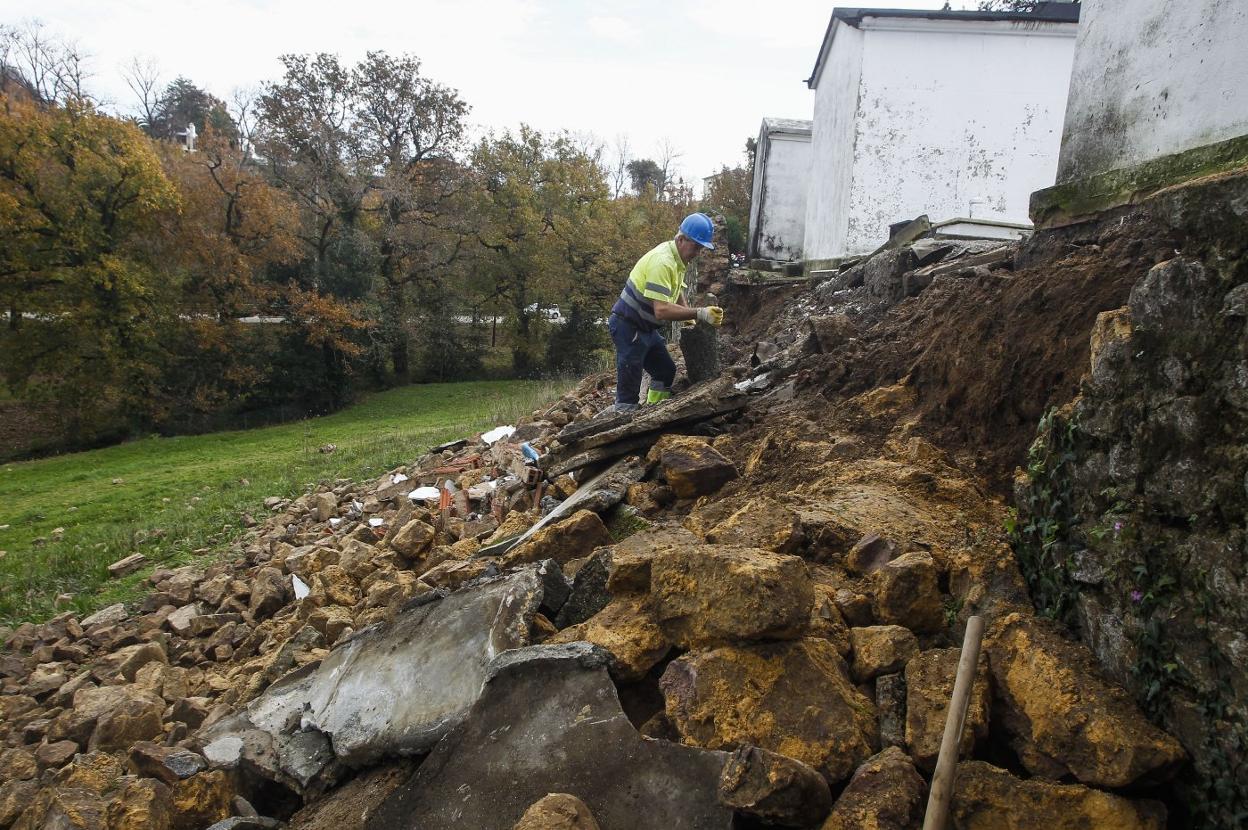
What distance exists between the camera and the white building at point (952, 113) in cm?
1177

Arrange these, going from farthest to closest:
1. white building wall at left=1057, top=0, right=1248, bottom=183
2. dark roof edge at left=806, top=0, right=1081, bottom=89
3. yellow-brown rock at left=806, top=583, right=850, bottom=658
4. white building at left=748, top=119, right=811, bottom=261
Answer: white building at left=748, top=119, right=811, bottom=261 → dark roof edge at left=806, top=0, right=1081, bottom=89 → white building wall at left=1057, top=0, right=1248, bottom=183 → yellow-brown rock at left=806, top=583, right=850, bottom=658

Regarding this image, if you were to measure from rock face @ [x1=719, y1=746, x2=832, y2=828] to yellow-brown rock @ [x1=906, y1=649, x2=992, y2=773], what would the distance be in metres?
0.34

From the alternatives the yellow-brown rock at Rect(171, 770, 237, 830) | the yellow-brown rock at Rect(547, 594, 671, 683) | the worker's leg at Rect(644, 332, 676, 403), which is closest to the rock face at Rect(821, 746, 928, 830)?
the yellow-brown rock at Rect(547, 594, 671, 683)

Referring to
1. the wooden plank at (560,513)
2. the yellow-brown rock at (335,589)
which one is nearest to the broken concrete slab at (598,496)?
the wooden plank at (560,513)

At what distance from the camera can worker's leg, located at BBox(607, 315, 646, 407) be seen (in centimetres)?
661

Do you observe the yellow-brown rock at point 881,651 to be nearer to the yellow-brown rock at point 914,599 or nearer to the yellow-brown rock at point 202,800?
the yellow-brown rock at point 914,599

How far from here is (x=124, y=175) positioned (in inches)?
754

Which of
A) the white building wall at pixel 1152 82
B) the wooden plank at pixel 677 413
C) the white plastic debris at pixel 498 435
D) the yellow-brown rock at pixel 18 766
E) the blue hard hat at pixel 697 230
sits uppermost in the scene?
the white building wall at pixel 1152 82

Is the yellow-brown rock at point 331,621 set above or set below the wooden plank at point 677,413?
below

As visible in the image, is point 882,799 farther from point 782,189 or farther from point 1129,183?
point 782,189

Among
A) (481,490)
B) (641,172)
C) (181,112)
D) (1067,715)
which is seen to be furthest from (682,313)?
(181,112)

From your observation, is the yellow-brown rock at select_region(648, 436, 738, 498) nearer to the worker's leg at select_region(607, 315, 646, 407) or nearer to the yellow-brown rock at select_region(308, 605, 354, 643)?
the worker's leg at select_region(607, 315, 646, 407)

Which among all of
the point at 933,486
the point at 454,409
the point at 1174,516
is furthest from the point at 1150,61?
the point at 454,409

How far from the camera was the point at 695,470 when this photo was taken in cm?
457
